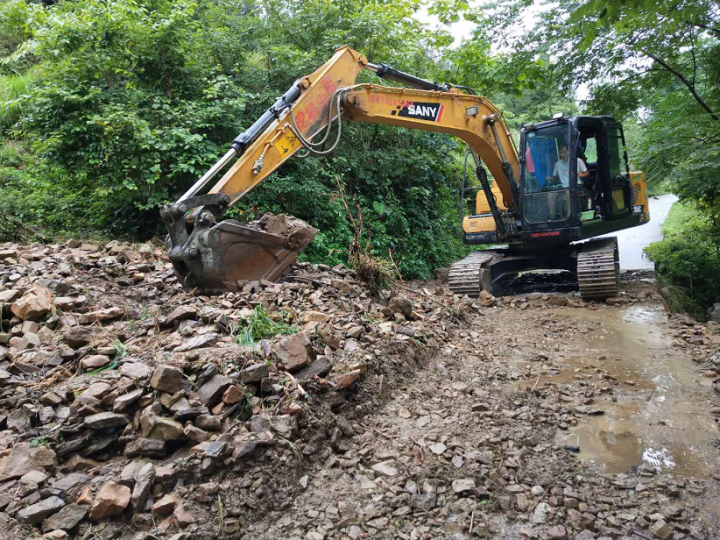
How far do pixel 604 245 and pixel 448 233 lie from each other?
15.3 ft

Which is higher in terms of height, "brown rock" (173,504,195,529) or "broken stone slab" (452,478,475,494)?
"brown rock" (173,504,195,529)

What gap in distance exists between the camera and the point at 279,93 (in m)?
8.16

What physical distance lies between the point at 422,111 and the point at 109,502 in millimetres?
5409

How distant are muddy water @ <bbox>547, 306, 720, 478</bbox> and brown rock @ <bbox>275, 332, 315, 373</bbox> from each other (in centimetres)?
170

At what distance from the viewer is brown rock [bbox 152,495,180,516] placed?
2.22 m

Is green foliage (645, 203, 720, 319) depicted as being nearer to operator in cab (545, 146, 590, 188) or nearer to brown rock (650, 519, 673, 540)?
operator in cab (545, 146, 590, 188)

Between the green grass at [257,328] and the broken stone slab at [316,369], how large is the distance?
17.9 inches

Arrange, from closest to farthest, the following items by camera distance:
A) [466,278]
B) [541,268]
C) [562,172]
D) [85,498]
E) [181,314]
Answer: [85,498]
[181,314]
[562,172]
[466,278]
[541,268]

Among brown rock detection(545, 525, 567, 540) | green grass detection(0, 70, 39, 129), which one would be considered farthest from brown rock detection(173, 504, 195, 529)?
green grass detection(0, 70, 39, 129)

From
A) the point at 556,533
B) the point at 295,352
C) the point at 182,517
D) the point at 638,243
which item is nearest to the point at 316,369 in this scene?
the point at 295,352

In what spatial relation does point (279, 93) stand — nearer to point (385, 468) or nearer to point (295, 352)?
point (295, 352)

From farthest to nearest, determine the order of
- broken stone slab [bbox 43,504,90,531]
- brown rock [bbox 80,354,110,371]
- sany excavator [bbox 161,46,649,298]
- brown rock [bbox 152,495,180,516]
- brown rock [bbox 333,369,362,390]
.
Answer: sany excavator [bbox 161,46,649,298] < brown rock [bbox 333,369,362,390] < brown rock [bbox 80,354,110,371] < brown rock [bbox 152,495,180,516] < broken stone slab [bbox 43,504,90,531]

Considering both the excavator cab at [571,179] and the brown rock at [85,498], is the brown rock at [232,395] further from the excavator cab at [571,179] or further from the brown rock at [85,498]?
the excavator cab at [571,179]

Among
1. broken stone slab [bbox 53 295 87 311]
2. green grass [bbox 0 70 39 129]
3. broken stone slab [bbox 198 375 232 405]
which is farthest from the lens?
green grass [bbox 0 70 39 129]
